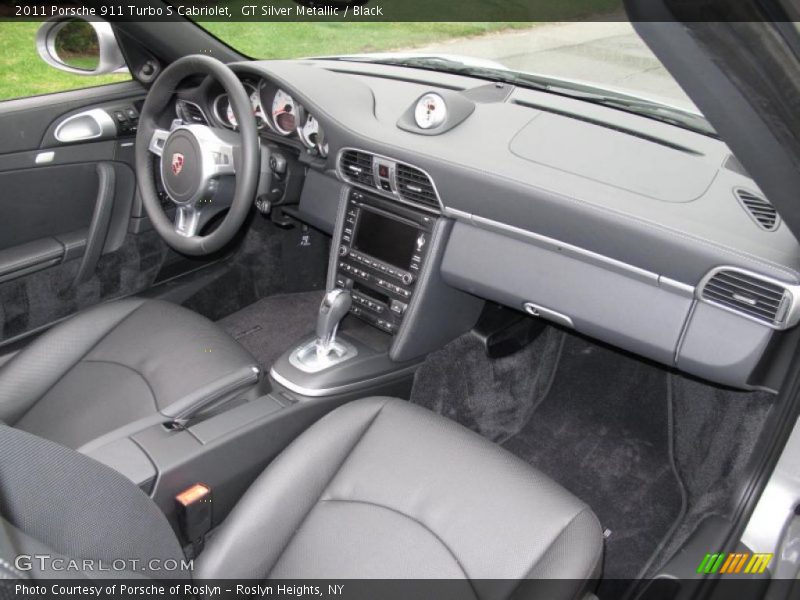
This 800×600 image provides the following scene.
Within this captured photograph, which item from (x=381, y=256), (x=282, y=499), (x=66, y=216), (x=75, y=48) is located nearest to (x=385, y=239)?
(x=381, y=256)

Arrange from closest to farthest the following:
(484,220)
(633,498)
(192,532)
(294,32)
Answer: (192,532)
(484,220)
(633,498)
(294,32)

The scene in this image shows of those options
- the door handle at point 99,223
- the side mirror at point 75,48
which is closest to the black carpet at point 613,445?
the door handle at point 99,223

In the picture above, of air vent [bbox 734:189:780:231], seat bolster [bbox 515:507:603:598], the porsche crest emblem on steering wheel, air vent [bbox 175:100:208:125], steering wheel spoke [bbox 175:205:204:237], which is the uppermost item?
air vent [bbox 734:189:780:231]

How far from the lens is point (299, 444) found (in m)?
1.67

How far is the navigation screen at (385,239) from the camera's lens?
2174 mm

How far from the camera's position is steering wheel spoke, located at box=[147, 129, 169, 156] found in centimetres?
225

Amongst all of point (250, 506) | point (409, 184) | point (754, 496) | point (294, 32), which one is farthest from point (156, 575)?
point (294, 32)

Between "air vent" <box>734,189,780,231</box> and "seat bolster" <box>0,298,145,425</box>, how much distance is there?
164cm

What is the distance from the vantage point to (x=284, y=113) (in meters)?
2.40

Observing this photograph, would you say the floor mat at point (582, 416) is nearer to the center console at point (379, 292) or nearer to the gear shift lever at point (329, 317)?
the center console at point (379, 292)

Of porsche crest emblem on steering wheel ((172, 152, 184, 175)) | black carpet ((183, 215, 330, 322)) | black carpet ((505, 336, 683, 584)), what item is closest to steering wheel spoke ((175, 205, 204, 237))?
porsche crest emblem on steering wheel ((172, 152, 184, 175))

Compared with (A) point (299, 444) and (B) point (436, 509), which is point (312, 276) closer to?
(A) point (299, 444)

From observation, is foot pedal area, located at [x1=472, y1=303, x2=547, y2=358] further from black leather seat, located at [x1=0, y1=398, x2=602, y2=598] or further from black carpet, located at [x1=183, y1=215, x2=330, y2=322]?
black carpet, located at [x1=183, y1=215, x2=330, y2=322]

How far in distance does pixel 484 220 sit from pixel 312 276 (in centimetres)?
144
